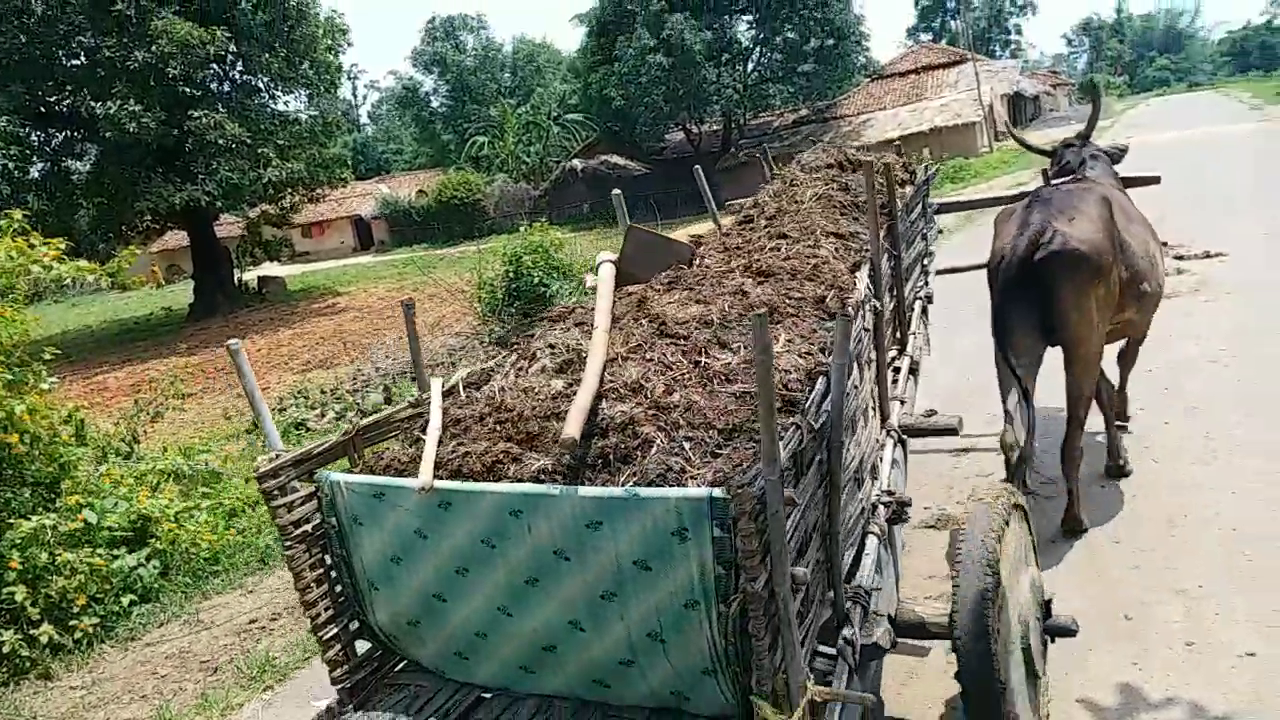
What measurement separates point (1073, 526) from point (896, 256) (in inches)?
73.3

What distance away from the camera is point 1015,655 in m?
2.97

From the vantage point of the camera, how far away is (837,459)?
294 cm

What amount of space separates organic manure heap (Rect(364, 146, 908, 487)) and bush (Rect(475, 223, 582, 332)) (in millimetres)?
5263

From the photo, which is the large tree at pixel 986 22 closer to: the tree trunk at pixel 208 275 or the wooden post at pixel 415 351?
the tree trunk at pixel 208 275

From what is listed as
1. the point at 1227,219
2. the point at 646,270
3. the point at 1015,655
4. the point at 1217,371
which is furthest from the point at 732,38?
the point at 1015,655

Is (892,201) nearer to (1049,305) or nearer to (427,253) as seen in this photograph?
(1049,305)

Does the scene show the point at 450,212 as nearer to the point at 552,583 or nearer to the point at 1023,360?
the point at 1023,360

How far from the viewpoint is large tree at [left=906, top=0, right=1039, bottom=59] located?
62.0 metres

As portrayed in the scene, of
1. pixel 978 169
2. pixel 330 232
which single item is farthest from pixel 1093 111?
pixel 330 232

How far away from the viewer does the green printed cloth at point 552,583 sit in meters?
2.48

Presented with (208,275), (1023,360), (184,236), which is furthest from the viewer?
(184,236)

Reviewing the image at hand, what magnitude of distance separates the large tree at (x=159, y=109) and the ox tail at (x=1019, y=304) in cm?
1676

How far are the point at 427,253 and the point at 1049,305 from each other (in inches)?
1056

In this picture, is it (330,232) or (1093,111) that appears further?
(330,232)
